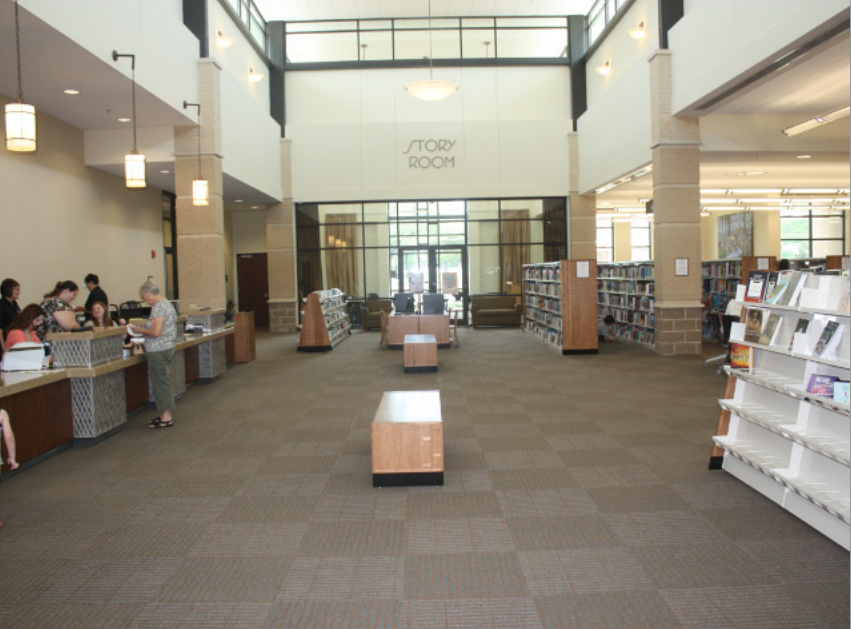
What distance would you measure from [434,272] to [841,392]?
46.6 ft

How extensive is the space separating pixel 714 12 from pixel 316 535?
29.1ft

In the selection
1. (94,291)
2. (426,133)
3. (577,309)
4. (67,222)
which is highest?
(426,133)

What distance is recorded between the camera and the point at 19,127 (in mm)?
5484

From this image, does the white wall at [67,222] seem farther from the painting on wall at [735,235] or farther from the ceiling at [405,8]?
the painting on wall at [735,235]

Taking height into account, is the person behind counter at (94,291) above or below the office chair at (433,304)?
above

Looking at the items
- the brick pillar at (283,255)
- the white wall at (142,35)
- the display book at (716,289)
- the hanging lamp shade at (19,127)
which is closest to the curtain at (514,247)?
the display book at (716,289)

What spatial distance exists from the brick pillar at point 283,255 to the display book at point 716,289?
32.2 feet

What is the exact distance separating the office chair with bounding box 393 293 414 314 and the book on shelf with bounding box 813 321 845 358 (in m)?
→ 10.7

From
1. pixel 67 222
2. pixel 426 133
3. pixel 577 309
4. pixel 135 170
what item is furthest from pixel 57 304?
pixel 426 133

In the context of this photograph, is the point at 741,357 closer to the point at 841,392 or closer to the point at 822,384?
the point at 822,384

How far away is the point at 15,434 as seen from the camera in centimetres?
513

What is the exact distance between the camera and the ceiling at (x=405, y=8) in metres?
15.8

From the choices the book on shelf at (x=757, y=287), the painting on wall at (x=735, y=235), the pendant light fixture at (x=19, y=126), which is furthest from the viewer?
the painting on wall at (x=735, y=235)

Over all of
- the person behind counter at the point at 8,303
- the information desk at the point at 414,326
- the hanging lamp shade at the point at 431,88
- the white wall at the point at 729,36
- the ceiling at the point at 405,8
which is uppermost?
the ceiling at the point at 405,8
